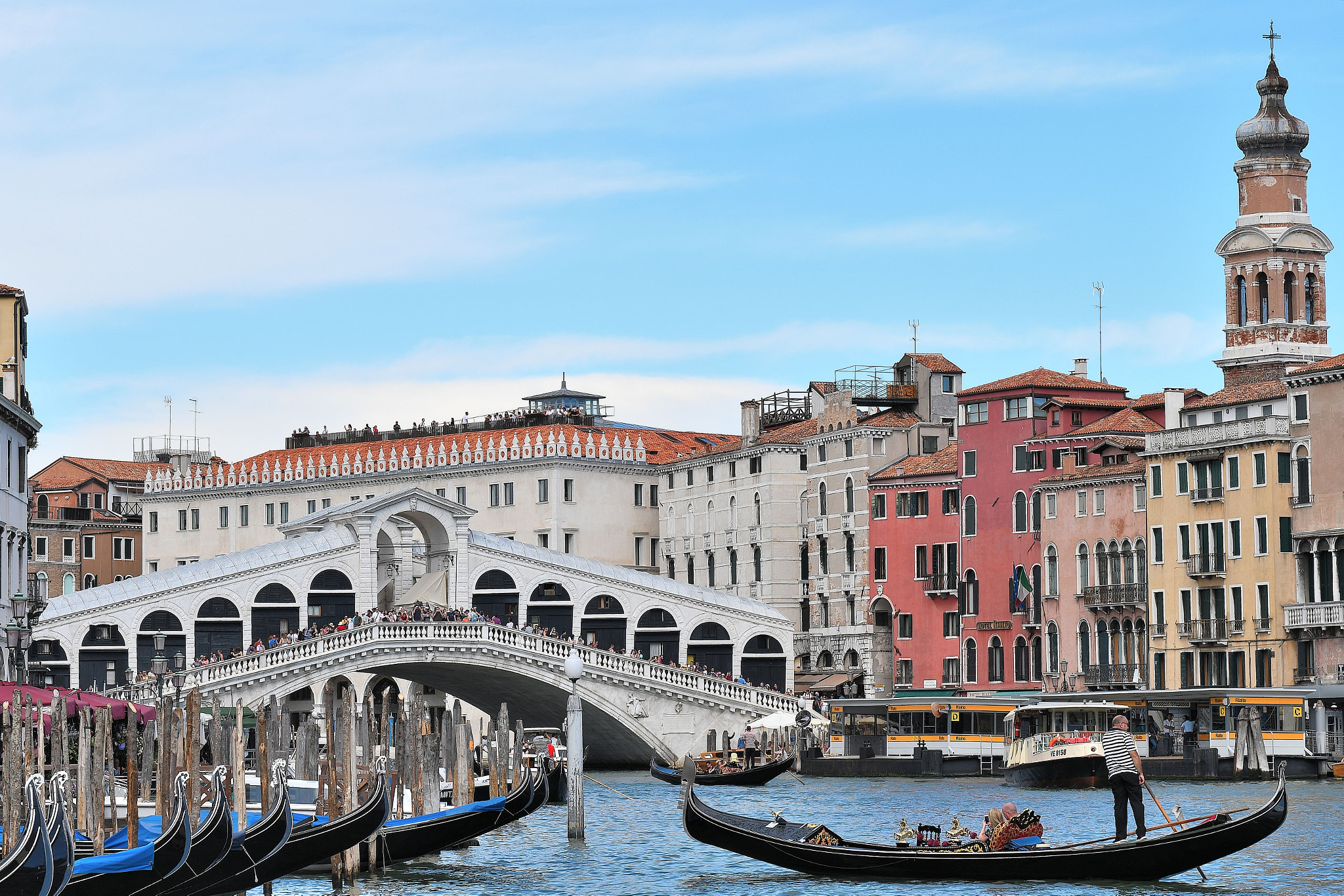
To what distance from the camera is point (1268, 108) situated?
64.0 m

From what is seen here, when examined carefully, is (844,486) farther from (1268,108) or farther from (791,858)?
(791,858)

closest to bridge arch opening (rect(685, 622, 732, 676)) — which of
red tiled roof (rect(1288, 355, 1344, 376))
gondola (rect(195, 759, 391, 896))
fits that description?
red tiled roof (rect(1288, 355, 1344, 376))

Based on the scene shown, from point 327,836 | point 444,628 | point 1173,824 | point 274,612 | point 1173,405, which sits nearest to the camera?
point 1173,824

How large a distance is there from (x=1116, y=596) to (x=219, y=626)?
68.7ft

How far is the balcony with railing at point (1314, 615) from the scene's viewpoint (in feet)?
172

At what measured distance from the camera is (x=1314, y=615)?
5300 centimetres

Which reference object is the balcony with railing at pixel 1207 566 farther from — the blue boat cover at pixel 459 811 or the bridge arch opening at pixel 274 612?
the blue boat cover at pixel 459 811

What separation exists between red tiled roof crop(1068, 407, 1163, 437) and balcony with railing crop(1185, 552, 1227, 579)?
511cm

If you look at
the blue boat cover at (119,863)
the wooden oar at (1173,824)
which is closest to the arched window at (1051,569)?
the wooden oar at (1173,824)

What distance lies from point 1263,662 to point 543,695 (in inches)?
632

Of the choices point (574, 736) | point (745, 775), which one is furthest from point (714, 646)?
point (574, 736)

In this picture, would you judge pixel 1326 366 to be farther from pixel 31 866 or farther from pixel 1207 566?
pixel 31 866

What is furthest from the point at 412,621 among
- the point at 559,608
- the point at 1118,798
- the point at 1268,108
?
the point at 1118,798

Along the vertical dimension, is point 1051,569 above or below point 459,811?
above
